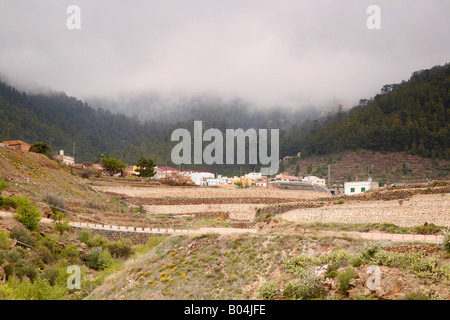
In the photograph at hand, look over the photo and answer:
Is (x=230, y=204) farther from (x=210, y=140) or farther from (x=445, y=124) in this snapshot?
(x=210, y=140)

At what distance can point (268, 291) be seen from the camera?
10422 mm

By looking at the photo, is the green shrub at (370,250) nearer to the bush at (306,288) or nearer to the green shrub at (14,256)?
the bush at (306,288)

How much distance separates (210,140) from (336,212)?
276 feet

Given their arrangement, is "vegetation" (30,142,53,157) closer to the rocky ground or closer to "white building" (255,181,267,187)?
"white building" (255,181,267,187)

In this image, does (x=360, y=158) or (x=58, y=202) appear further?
(x=360, y=158)

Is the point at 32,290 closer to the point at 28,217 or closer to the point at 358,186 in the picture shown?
the point at 28,217

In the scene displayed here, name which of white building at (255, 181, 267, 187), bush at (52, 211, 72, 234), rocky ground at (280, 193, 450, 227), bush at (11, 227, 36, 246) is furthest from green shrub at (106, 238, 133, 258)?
white building at (255, 181, 267, 187)

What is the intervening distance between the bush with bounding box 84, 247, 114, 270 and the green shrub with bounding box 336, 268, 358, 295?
12.1 meters

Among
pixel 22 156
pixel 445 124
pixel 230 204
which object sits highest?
pixel 445 124

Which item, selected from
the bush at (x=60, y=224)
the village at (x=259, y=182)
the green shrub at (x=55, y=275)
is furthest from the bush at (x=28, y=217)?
the village at (x=259, y=182)

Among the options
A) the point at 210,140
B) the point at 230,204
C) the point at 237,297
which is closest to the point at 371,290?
the point at 237,297

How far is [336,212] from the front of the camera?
22.8 meters

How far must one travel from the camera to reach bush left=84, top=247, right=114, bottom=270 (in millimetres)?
18859

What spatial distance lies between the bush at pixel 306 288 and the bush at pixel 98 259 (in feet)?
36.1
